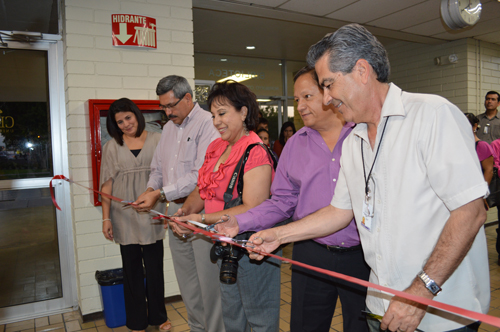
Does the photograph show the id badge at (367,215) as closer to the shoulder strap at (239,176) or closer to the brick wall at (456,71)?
the shoulder strap at (239,176)

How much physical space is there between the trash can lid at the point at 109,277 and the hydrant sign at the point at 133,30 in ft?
6.95

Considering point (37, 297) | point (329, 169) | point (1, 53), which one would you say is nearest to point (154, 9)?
point (1, 53)

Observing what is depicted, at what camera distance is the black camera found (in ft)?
5.62

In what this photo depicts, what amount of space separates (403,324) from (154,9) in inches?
136

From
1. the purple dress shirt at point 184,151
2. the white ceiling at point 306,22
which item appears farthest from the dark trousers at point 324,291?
the white ceiling at point 306,22

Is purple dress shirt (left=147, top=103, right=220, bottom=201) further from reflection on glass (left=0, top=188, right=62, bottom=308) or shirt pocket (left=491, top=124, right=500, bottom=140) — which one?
shirt pocket (left=491, top=124, right=500, bottom=140)

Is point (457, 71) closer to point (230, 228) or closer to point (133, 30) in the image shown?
point (133, 30)

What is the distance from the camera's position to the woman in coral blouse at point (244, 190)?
1909 mm

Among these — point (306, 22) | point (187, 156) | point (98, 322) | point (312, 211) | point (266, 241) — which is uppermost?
point (306, 22)

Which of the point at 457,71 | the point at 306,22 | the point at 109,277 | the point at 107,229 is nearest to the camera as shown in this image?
the point at 107,229

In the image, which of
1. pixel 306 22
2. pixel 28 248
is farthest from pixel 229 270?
pixel 306 22

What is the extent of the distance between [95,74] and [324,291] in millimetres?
2803

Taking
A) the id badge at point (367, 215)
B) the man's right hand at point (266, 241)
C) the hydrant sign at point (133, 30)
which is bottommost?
the man's right hand at point (266, 241)

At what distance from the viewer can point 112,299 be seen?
324 cm
